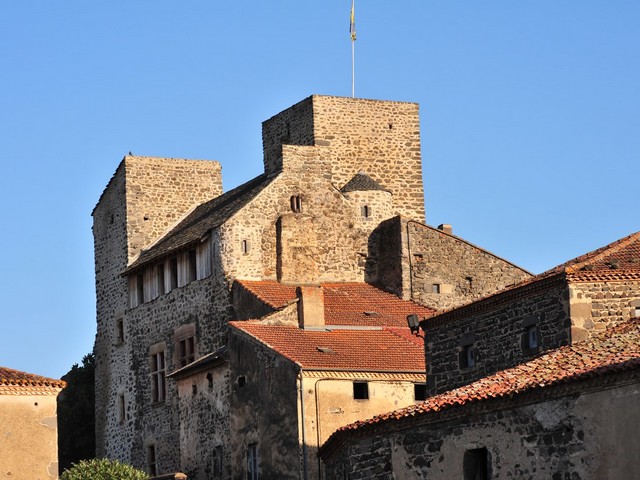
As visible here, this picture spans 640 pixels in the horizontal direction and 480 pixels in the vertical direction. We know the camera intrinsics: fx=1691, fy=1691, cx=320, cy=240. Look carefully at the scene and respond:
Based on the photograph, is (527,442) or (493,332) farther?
(493,332)

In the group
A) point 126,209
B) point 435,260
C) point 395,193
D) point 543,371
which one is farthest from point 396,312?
point 543,371

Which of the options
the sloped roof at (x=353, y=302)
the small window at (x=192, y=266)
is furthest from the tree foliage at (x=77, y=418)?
the sloped roof at (x=353, y=302)

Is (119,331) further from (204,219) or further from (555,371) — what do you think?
(555,371)

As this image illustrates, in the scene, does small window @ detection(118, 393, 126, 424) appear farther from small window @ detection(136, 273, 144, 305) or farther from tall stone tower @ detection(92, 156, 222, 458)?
small window @ detection(136, 273, 144, 305)

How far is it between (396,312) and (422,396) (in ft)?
26.5

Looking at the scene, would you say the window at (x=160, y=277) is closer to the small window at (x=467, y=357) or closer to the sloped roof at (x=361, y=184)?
the sloped roof at (x=361, y=184)

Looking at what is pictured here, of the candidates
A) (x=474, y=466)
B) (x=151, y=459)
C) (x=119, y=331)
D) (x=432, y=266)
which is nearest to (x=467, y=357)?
(x=474, y=466)

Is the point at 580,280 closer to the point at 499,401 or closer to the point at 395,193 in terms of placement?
the point at 499,401

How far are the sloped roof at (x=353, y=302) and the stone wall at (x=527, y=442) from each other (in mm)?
16019

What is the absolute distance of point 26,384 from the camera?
3947 centimetres

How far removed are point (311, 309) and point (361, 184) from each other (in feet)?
35.8

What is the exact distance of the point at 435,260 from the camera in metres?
58.3

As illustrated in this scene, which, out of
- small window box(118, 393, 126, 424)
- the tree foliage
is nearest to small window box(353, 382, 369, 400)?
small window box(118, 393, 126, 424)

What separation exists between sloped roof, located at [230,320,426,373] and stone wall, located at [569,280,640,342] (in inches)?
396
